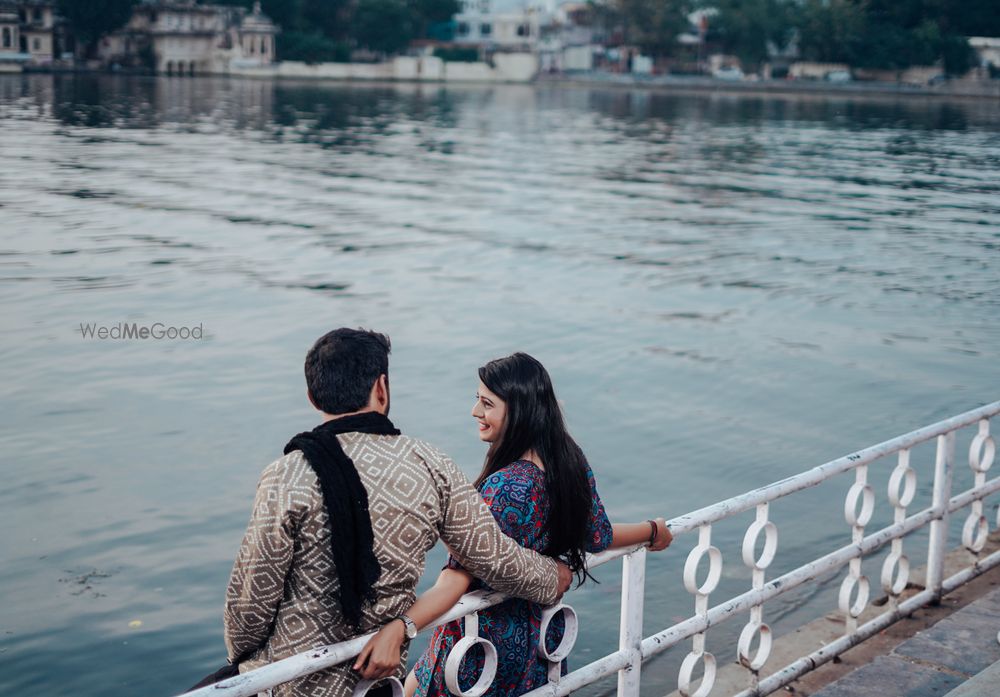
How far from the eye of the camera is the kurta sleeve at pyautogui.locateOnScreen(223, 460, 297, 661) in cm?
258

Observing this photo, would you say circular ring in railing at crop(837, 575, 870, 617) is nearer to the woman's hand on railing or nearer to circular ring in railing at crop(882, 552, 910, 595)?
circular ring in railing at crop(882, 552, 910, 595)

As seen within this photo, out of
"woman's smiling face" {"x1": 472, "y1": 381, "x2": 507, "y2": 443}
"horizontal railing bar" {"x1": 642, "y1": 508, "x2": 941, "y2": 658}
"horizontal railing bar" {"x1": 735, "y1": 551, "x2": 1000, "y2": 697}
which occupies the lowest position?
"horizontal railing bar" {"x1": 735, "y1": 551, "x2": 1000, "y2": 697}

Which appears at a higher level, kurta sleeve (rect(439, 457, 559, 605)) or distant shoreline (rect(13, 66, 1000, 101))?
distant shoreline (rect(13, 66, 1000, 101))

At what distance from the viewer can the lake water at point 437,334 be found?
310 inches

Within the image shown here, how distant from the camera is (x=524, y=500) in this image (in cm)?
306

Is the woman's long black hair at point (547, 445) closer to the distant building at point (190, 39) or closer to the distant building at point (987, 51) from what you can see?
the distant building at point (987, 51)

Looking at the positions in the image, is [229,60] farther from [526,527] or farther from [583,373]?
[526,527]

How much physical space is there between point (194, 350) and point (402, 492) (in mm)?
11536

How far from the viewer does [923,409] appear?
12.2 metres

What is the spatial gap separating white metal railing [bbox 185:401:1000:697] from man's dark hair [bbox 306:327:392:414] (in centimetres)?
54

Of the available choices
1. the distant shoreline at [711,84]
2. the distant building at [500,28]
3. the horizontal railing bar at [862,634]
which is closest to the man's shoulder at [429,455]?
the horizontal railing bar at [862,634]

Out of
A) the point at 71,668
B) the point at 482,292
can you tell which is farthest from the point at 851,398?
the point at 71,668

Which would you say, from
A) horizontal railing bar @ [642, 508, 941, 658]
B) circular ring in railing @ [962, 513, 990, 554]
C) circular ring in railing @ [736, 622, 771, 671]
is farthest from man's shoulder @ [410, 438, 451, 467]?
circular ring in railing @ [962, 513, 990, 554]

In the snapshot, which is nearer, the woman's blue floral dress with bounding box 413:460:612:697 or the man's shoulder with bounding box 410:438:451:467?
the man's shoulder with bounding box 410:438:451:467
